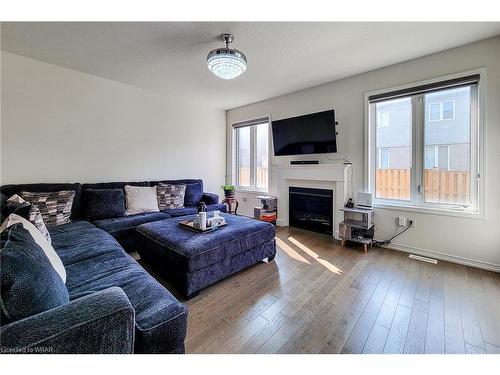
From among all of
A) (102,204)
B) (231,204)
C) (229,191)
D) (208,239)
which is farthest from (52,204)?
(231,204)

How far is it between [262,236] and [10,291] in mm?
1919

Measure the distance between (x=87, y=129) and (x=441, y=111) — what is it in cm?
460

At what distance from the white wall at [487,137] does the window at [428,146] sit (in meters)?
0.13

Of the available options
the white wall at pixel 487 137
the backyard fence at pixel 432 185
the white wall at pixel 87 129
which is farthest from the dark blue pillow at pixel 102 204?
the backyard fence at pixel 432 185

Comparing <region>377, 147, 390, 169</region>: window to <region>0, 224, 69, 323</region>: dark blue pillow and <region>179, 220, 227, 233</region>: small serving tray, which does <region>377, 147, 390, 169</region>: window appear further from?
<region>0, 224, 69, 323</region>: dark blue pillow

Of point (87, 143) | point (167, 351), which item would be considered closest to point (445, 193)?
point (167, 351)

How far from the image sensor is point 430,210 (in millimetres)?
2672

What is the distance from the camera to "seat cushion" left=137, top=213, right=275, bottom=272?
6.23 feet

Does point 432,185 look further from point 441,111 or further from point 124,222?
point 124,222

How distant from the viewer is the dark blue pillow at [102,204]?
2855 mm

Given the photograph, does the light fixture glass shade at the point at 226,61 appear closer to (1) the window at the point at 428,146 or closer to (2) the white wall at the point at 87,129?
(1) the window at the point at 428,146

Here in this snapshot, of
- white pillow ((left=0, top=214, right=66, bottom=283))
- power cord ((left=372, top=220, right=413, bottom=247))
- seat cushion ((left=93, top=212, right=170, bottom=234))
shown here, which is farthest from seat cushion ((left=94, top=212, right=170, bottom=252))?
power cord ((left=372, top=220, right=413, bottom=247))
